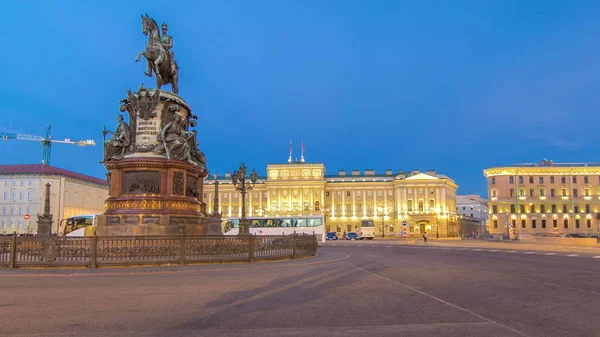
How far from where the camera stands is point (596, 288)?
1253 centimetres

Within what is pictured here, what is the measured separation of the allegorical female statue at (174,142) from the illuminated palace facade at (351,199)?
108113 mm

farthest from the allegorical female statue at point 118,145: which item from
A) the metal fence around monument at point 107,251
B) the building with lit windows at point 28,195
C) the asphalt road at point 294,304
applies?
the building with lit windows at point 28,195

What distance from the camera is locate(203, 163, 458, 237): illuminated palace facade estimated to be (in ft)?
437

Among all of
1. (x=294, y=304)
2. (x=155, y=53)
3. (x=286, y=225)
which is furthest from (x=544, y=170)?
(x=294, y=304)

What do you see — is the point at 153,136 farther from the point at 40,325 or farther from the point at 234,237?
the point at 40,325

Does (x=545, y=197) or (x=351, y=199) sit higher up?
(x=351, y=199)

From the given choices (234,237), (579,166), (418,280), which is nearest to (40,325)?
(418,280)

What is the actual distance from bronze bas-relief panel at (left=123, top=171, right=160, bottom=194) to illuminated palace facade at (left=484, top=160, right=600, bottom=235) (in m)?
102

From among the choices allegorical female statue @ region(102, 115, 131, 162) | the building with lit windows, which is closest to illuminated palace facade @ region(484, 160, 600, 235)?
the building with lit windows

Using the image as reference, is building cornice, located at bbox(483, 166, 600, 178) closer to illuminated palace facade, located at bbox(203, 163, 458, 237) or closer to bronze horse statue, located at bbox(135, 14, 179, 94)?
illuminated palace facade, located at bbox(203, 163, 458, 237)

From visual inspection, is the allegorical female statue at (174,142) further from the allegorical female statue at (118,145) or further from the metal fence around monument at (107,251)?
the metal fence around monument at (107,251)

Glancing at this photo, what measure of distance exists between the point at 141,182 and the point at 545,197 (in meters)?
109

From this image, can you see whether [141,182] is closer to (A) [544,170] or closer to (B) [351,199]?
(A) [544,170]

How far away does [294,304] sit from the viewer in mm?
9859
